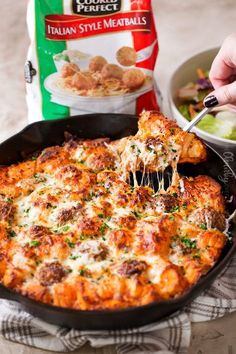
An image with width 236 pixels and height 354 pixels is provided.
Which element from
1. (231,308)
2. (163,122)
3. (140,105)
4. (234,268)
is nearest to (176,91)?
(140,105)

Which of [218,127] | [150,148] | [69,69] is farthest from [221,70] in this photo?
[69,69]

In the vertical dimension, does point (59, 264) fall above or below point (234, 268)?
above

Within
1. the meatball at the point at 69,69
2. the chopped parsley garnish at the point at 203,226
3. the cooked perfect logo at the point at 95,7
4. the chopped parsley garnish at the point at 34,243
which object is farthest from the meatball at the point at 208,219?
the cooked perfect logo at the point at 95,7

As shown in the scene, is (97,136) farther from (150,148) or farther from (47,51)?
(47,51)

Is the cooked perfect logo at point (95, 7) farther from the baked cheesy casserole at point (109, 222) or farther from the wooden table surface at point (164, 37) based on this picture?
the wooden table surface at point (164, 37)

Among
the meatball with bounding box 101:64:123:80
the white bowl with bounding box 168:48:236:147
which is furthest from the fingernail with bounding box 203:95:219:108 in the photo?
the meatball with bounding box 101:64:123:80

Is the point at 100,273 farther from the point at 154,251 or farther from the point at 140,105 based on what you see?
the point at 140,105
